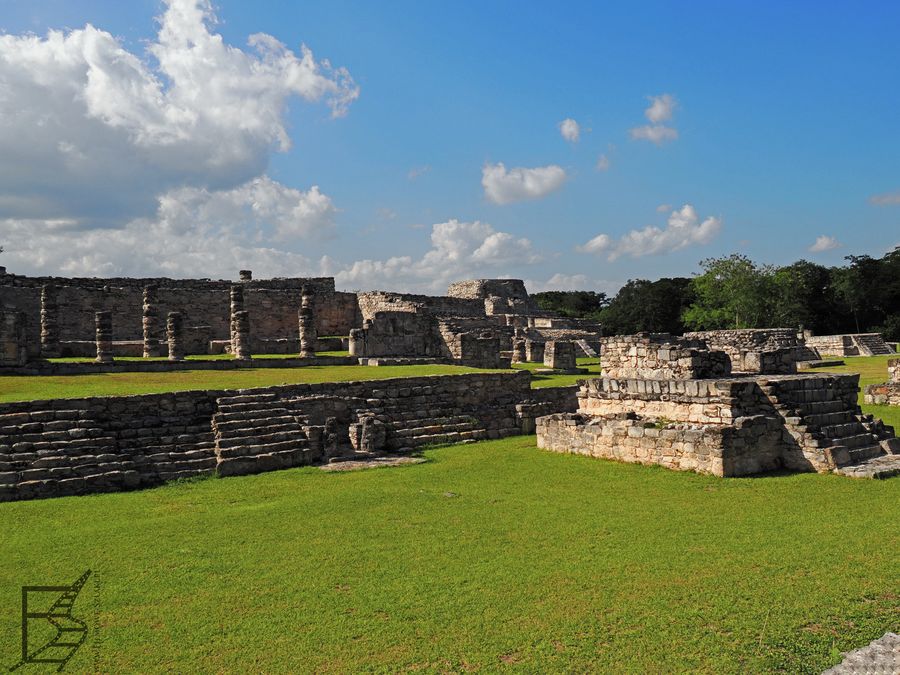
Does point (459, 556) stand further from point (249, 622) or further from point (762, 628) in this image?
point (762, 628)

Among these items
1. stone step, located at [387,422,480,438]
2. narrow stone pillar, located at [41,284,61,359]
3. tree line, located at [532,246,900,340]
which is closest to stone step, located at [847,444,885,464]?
stone step, located at [387,422,480,438]

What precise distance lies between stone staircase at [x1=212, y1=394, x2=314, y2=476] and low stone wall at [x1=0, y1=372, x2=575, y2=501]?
0.06 feet

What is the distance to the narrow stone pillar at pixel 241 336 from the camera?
73.0ft

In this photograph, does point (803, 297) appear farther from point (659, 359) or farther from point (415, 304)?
point (659, 359)

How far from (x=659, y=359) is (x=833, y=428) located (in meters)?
3.11

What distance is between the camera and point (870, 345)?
35.0m

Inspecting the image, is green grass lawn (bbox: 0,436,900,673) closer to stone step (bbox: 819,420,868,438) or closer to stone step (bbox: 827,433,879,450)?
stone step (bbox: 827,433,879,450)

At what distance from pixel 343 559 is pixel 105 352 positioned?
55.9ft

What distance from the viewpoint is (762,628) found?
443cm

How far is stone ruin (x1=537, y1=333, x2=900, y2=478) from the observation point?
9.23 metres

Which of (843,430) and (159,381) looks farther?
(159,381)

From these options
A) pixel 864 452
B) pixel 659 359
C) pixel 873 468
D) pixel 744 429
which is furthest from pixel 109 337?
pixel 873 468

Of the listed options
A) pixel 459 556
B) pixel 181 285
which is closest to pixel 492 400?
pixel 459 556

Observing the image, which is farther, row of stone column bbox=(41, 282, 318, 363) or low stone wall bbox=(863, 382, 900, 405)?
row of stone column bbox=(41, 282, 318, 363)
